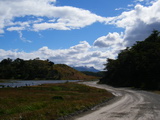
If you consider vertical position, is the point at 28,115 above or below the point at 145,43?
below

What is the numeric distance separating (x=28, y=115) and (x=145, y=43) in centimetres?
6193

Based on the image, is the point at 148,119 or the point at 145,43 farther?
the point at 145,43

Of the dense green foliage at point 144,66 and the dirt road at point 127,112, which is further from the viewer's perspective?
the dense green foliage at point 144,66

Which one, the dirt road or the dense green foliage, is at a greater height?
the dense green foliage

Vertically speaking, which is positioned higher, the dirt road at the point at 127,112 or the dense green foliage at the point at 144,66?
the dense green foliage at the point at 144,66

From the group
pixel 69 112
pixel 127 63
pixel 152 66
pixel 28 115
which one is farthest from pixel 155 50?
pixel 28 115

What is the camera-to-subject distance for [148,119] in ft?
49.3

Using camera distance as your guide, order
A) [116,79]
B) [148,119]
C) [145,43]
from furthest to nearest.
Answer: [116,79]
[145,43]
[148,119]

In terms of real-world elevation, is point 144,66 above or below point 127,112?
above

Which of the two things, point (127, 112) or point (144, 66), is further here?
point (144, 66)

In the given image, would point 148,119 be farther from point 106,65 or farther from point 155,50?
point 106,65

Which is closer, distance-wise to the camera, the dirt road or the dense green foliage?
the dirt road

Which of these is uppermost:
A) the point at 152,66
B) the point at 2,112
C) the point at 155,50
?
the point at 155,50

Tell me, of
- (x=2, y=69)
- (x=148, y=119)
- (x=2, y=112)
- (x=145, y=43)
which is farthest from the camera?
(x=2, y=69)
